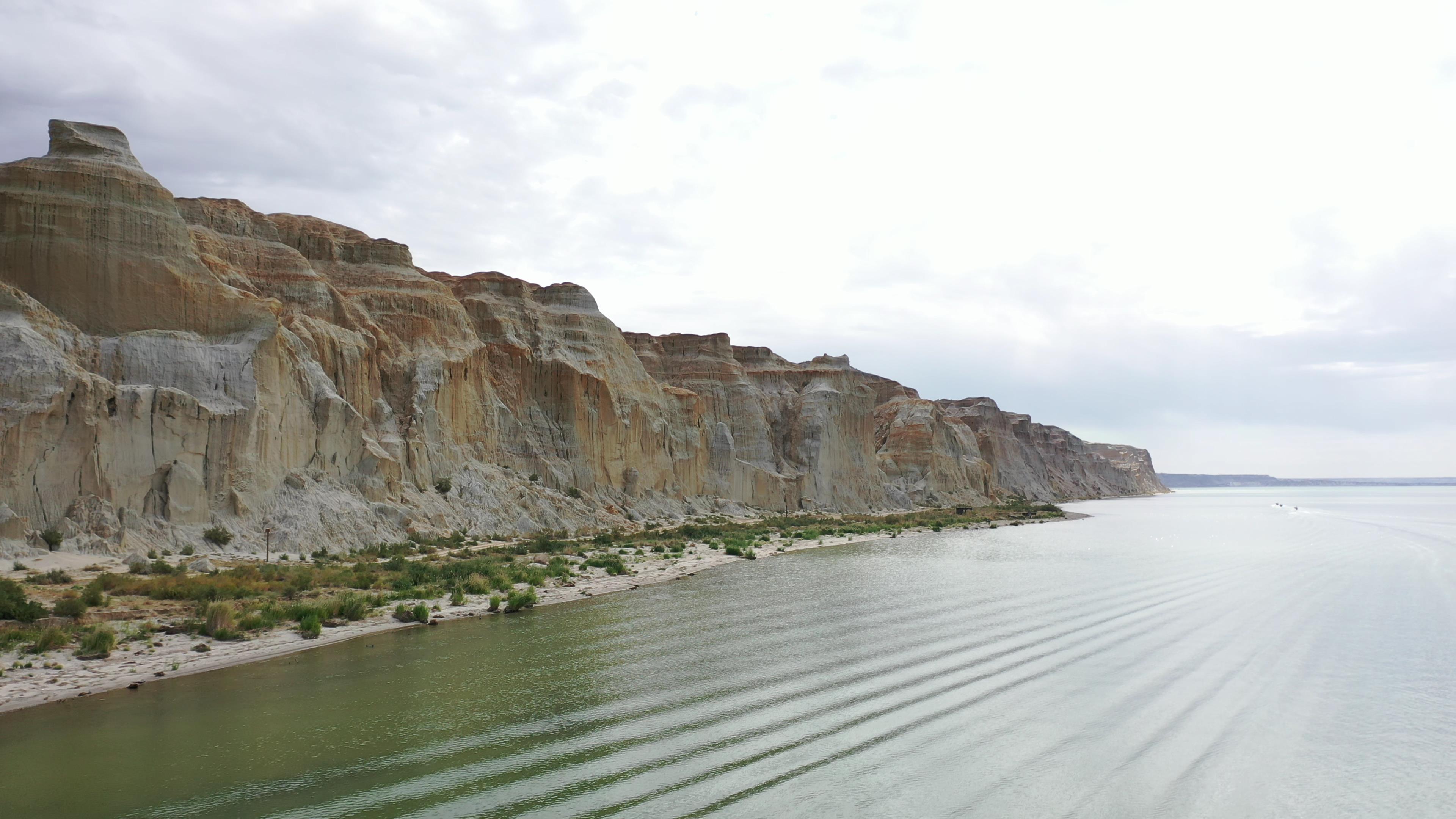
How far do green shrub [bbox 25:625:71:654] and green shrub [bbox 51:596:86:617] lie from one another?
1.27 m

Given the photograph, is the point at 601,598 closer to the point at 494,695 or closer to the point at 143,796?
the point at 494,695

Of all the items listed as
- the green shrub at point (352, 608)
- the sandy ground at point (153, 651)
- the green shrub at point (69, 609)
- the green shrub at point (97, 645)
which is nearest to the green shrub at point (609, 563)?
the sandy ground at point (153, 651)

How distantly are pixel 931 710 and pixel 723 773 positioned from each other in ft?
13.8

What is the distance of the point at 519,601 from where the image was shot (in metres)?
22.4

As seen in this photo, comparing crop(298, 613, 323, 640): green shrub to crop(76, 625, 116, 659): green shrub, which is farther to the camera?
crop(298, 613, 323, 640): green shrub

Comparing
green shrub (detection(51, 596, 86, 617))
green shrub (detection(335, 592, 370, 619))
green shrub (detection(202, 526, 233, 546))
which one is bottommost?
green shrub (detection(335, 592, 370, 619))

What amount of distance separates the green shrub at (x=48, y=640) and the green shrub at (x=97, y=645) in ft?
0.94

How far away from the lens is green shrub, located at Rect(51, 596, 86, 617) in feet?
54.8

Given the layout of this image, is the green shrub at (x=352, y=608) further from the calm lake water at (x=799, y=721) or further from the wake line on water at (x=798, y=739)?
the wake line on water at (x=798, y=739)

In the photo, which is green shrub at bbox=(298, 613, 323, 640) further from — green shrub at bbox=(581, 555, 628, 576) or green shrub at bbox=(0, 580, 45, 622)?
green shrub at bbox=(581, 555, 628, 576)

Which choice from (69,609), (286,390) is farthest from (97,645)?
(286,390)

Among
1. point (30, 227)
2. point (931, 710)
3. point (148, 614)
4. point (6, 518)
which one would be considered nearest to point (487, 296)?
point (30, 227)

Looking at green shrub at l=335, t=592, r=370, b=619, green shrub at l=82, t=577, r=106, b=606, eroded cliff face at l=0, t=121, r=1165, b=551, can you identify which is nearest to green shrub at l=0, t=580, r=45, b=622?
green shrub at l=82, t=577, r=106, b=606

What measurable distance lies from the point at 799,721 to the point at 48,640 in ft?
45.6
